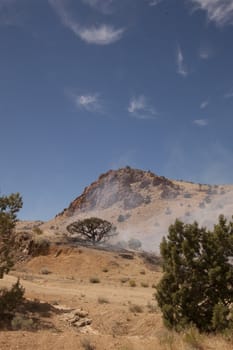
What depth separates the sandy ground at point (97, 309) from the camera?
11625mm

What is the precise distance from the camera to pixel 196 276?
1462 centimetres

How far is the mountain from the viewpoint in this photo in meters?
82.7

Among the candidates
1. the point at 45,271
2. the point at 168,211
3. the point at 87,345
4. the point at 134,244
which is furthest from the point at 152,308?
the point at 168,211

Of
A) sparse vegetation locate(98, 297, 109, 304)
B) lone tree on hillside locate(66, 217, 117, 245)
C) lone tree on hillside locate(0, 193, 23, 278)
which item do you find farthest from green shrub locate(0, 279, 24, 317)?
lone tree on hillside locate(66, 217, 117, 245)

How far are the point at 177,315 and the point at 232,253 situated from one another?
3.22 meters

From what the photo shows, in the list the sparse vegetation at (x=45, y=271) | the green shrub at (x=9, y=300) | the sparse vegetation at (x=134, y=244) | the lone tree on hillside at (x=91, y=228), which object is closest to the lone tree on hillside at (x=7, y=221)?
the green shrub at (x=9, y=300)

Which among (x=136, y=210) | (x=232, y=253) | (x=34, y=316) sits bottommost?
(x=34, y=316)

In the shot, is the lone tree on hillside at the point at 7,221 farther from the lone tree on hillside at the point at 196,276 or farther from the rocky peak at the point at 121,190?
the rocky peak at the point at 121,190

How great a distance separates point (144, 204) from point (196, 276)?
84253 mm

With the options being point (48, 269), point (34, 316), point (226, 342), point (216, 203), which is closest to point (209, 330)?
point (226, 342)

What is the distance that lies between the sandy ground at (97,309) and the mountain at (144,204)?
2850 centimetres

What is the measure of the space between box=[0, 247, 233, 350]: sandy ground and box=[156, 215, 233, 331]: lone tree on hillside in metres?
1.14

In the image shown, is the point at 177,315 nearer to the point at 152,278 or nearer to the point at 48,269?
the point at 152,278

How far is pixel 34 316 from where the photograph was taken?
18.1 m
